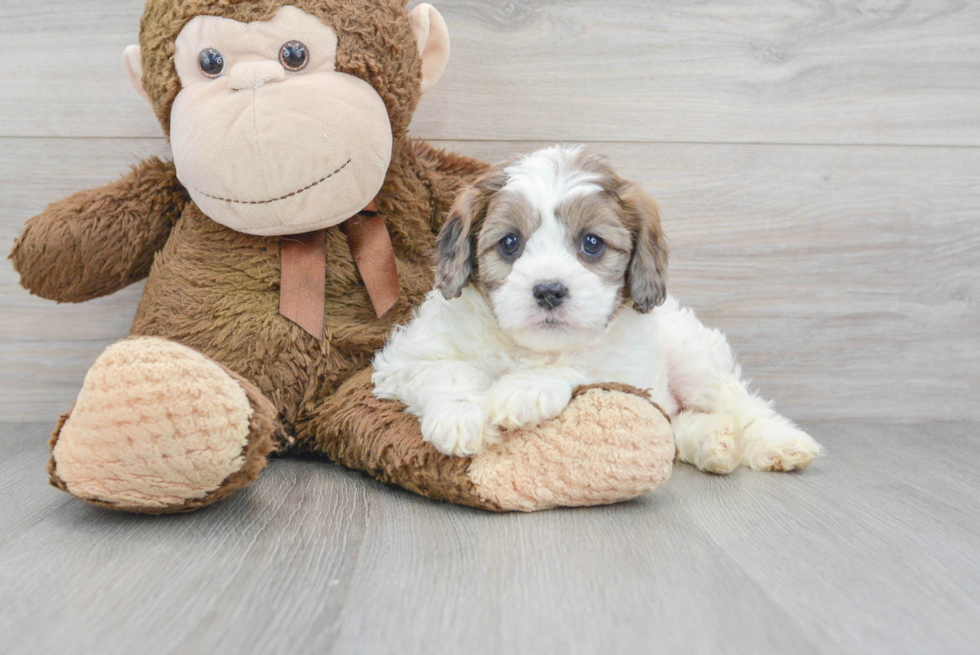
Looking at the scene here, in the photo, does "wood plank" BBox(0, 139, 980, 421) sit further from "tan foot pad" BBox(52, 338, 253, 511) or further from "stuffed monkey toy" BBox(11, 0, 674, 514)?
"tan foot pad" BBox(52, 338, 253, 511)

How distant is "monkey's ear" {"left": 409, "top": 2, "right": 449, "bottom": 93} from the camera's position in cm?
177

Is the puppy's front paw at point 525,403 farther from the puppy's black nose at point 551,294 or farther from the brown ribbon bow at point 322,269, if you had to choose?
the brown ribbon bow at point 322,269

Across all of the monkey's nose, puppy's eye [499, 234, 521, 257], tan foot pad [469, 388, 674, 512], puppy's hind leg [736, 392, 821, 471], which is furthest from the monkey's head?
puppy's hind leg [736, 392, 821, 471]

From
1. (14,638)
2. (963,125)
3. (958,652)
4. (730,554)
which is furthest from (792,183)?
(14,638)

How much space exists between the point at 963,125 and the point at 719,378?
1180 millimetres

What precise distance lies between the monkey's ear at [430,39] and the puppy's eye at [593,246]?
0.66 meters

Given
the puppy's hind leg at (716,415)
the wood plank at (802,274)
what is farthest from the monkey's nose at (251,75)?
the puppy's hind leg at (716,415)

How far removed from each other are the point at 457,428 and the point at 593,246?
0.46m

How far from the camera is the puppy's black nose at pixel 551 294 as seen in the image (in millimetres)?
1385

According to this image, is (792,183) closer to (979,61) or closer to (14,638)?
(979,61)

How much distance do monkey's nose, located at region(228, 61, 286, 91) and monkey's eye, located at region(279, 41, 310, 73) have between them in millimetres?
49

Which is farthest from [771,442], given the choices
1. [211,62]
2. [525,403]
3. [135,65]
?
[135,65]

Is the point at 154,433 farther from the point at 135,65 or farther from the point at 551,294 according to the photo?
the point at 135,65

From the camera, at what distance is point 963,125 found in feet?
7.34
